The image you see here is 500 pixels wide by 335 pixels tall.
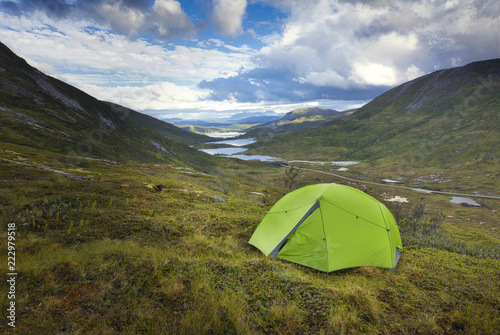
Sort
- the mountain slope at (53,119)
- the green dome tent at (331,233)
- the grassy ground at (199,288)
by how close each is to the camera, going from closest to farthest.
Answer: the grassy ground at (199,288)
the green dome tent at (331,233)
the mountain slope at (53,119)

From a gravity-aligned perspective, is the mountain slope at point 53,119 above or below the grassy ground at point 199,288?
above

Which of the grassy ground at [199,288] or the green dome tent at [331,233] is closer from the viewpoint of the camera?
the grassy ground at [199,288]

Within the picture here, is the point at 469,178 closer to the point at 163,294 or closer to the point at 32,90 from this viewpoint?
the point at 163,294

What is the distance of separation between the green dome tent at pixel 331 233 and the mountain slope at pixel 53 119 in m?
45.7

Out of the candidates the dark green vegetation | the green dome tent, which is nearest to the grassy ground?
the dark green vegetation

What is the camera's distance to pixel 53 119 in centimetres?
7106

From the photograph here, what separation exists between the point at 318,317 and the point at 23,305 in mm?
8134

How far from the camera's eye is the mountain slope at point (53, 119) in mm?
51034

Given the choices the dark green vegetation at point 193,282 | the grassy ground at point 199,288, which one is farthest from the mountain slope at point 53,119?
the grassy ground at point 199,288

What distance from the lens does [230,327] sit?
228 inches

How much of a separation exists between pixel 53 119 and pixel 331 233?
93.4 m

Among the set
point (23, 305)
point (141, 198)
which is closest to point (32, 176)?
point (141, 198)

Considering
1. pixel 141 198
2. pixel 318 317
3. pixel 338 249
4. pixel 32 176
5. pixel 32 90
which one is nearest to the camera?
pixel 318 317

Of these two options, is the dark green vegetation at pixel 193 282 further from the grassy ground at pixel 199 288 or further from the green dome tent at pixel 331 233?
the green dome tent at pixel 331 233
